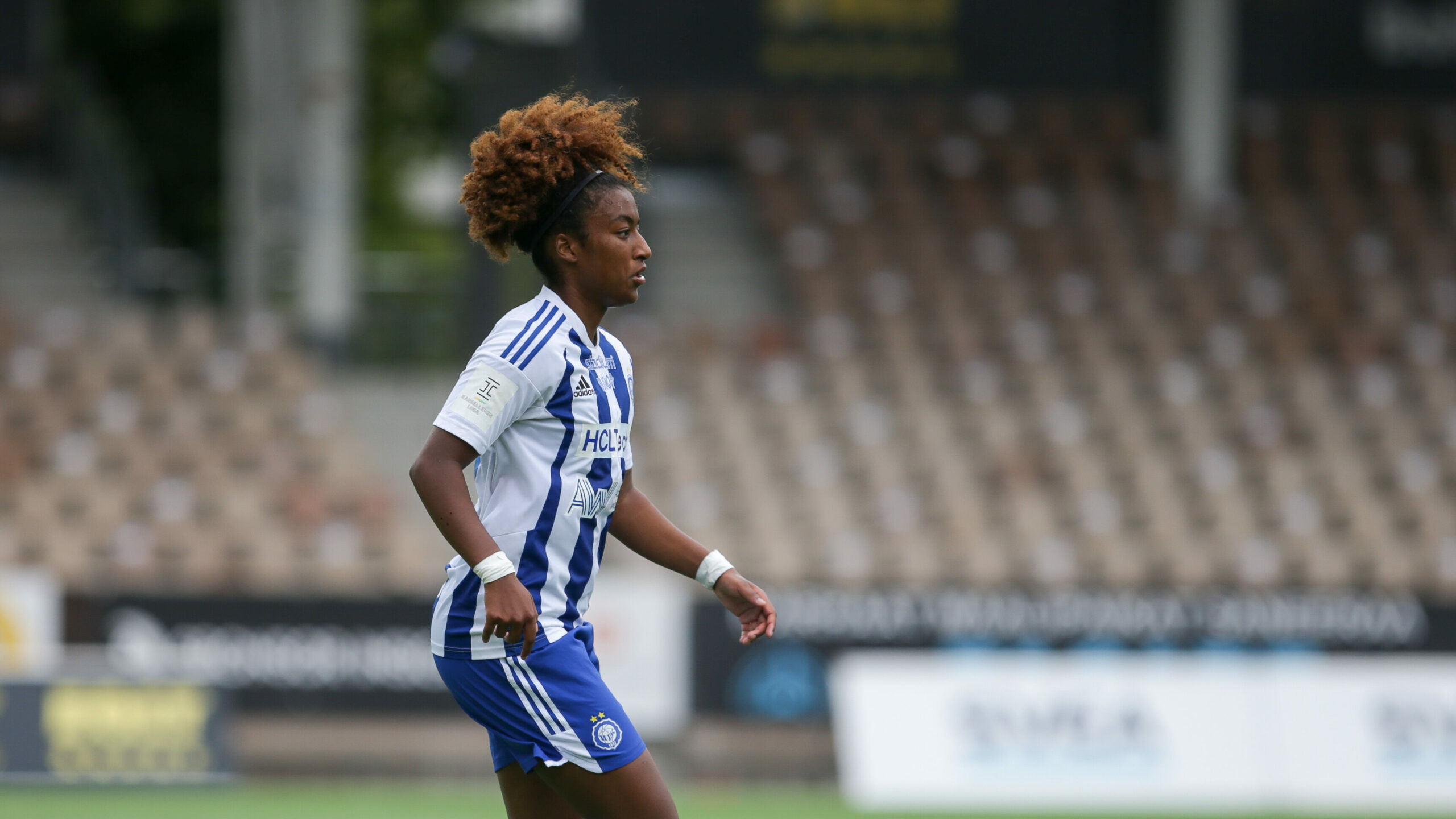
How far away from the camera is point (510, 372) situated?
11.9 ft

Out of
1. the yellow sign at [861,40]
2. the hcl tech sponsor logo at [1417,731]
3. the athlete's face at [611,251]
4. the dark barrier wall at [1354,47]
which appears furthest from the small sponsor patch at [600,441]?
the dark barrier wall at [1354,47]

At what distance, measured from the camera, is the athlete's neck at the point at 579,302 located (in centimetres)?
386

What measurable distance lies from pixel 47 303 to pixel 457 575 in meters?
13.9

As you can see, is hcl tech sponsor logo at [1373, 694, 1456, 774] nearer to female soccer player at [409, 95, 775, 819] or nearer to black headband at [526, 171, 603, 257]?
female soccer player at [409, 95, 775, 819]

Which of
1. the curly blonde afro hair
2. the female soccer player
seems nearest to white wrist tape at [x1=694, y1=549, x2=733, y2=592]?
the female soccer player

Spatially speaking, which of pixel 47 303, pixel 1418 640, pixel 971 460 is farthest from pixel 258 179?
pixel 1418 640

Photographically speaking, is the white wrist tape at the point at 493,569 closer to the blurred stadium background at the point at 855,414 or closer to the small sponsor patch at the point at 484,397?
the small sponsor patch at the point at 484,397

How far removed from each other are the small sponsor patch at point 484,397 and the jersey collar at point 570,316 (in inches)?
9.5

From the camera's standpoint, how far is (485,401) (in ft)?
11.8

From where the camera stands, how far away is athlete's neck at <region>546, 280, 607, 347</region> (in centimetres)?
386

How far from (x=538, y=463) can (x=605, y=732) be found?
590mm

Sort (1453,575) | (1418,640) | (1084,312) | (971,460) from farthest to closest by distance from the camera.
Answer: (1084,312) < (971,460) < (1453,575) < (1418,640)

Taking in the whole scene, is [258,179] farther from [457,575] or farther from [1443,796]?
[457,575]

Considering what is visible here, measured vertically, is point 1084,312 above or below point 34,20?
below
